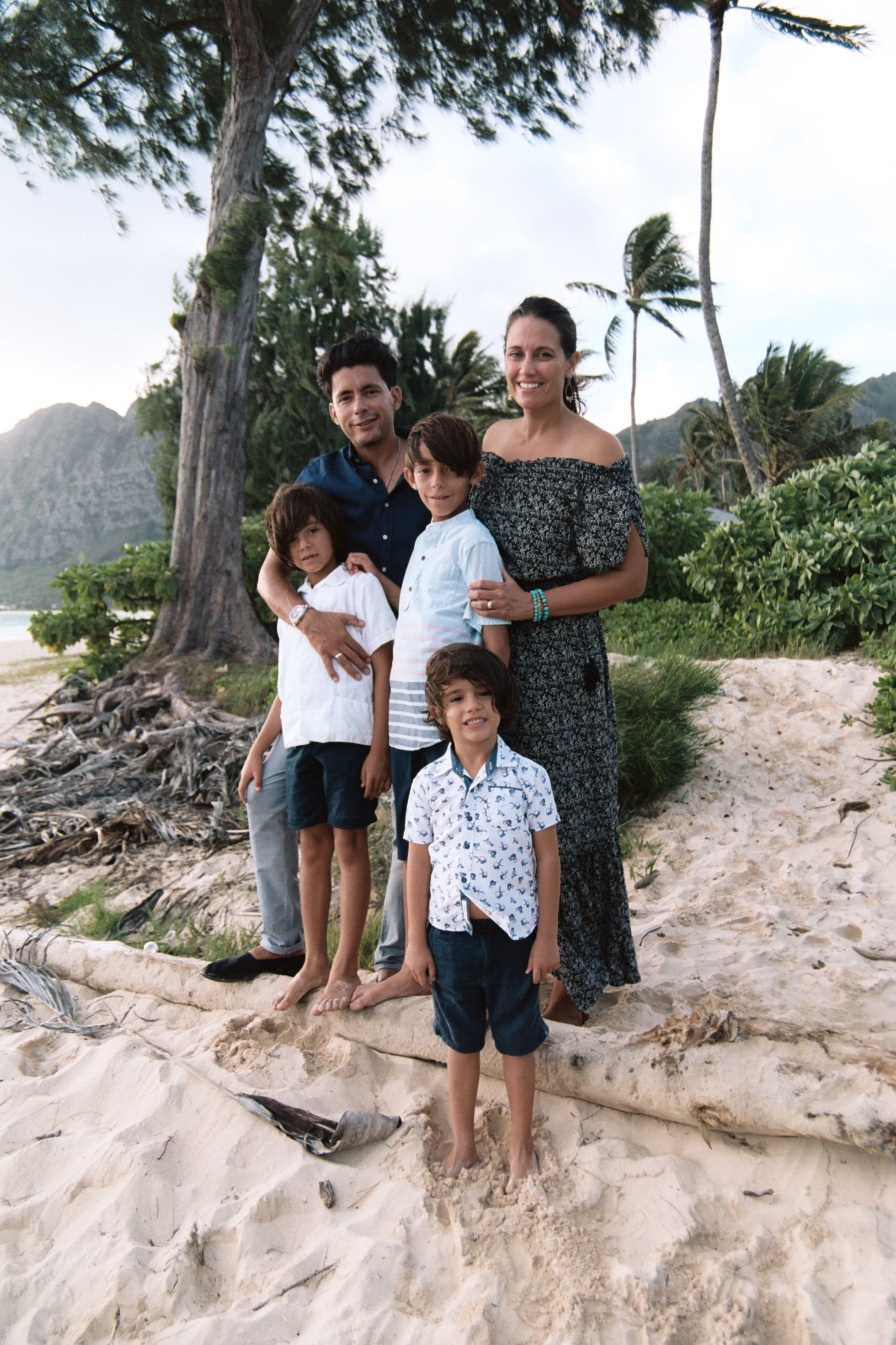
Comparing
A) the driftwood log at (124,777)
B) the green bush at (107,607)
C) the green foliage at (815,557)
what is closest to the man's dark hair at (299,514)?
the driftwood log at (124,777)

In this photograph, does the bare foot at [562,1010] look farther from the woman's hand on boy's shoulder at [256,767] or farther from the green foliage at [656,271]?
the green foliage at [656,271]

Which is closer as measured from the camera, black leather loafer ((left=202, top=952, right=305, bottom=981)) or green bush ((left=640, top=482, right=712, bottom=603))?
black leather loafer ((left=202, top=952, right=305, bottom=981))

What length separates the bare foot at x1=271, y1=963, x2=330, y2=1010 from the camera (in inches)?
102

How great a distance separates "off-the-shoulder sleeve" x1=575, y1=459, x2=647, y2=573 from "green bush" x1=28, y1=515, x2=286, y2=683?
6883 millimetres

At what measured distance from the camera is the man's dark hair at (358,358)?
97.8 inches

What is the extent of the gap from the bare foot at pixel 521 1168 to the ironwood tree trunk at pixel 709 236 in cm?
1417

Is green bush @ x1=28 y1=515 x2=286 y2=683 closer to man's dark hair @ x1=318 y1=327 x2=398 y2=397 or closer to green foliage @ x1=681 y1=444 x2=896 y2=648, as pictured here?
green foliage @ x1=681 y1=444 x2=896 y2=648

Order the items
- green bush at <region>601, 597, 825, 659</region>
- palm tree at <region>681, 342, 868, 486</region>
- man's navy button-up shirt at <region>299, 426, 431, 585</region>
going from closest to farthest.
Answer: man's navy button-up shirt at <region>299, 426, 431, 585</region>
green bush at <region>601, 597, 825, 659</region>
palm tree at <region>681, 342, 868, 486</region>

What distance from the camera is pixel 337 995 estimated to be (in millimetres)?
2492

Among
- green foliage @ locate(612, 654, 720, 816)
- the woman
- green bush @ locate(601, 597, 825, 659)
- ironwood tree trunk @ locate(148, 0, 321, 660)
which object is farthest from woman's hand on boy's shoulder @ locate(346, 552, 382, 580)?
ironwood tree trunk @ locate(148, 0, 321, 660)

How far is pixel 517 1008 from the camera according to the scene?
1.93m

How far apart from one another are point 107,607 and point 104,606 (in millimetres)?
111

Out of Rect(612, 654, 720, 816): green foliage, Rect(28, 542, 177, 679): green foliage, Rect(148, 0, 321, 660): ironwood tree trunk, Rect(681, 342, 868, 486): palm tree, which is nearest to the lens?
Rect(612, 654, 720, 816): green foliage

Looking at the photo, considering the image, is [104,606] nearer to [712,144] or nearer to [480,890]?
[480,890]
